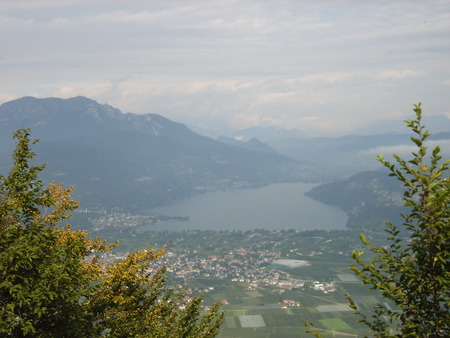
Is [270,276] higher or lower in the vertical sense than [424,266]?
lower

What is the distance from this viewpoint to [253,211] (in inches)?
5315

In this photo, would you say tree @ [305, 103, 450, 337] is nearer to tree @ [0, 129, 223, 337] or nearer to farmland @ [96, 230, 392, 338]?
tree @ [0, 129, 223, 337]

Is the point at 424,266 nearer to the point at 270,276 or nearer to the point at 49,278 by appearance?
the point at 49,278

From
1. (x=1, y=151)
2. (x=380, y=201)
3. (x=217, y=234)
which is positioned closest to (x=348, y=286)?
(x=217, y=234)

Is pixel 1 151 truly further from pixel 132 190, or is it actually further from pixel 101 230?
pixel 101 230

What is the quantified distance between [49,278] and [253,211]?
130m

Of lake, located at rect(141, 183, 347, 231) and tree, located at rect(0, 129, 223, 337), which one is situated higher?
tree, located at rect(0, 129, 223, 337)

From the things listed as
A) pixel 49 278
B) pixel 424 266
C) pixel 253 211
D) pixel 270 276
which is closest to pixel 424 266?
pixel 424 266

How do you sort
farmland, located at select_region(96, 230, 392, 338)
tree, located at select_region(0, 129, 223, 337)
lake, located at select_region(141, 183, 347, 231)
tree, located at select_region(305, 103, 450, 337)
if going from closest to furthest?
1. tree, located at select_region(305, 103, 450, 337)
2. tree, located at select_region(0, 129, 223, 337)
3. farmland, located at select_region(96, 230, 392, 338)
4. lake, located at select_region(141, 183, 347, 231)

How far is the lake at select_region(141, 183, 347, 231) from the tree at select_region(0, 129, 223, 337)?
337 ft

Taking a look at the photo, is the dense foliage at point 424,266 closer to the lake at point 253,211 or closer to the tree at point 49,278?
the tree at point 49,278

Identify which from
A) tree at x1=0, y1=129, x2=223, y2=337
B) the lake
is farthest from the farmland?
tree at x1=0, y1=129, x2=223, y2=337

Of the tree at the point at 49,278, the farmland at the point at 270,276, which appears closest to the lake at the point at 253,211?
the farmland at the point at 270,276

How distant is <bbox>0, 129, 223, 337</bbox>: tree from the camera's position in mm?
6172
